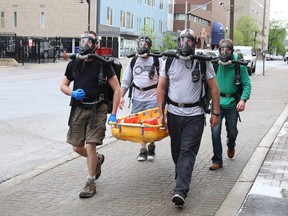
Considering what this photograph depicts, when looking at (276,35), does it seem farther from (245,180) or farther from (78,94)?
(78,94)

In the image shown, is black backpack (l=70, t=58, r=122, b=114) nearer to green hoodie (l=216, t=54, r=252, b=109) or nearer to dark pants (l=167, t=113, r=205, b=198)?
dark pants (l=167, t=113, r=205, b=198)

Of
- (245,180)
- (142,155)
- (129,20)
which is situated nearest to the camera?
(245,180)

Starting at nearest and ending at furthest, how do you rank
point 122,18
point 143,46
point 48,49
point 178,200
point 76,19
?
point 178,200, point 143,46, point 48,49, point 76,19, point 122,18

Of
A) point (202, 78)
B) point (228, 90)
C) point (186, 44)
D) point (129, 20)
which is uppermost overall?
point (129, 20)

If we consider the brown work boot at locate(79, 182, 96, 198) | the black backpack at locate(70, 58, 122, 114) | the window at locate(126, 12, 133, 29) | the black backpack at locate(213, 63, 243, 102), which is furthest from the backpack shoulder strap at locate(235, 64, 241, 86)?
the window at locate(126, 12, 133, 29)

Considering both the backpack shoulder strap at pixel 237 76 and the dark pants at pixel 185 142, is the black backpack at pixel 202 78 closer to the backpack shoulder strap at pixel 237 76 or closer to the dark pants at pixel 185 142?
the dark pants at pixel 185 142

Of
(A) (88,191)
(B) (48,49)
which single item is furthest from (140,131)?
(B) (48,49)

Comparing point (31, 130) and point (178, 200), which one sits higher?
point (178, 200)

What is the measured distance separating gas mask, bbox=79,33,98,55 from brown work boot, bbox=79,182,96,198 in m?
1.54

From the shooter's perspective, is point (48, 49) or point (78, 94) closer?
point (78, 94)

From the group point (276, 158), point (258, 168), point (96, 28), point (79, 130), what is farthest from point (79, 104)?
point (96, 28)

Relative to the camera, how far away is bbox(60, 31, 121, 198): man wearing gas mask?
5.43 m

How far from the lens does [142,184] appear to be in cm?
597

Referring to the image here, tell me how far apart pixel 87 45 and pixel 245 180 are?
2652 mm
